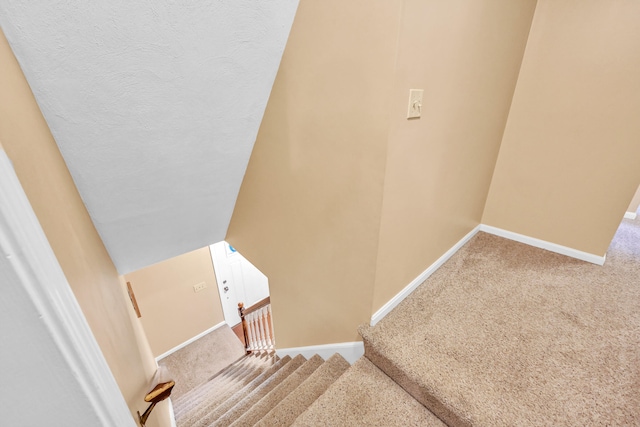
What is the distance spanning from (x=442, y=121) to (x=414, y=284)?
41.8 inches

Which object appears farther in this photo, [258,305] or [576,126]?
[258,305]

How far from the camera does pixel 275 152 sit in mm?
1784

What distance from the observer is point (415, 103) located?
1226mm

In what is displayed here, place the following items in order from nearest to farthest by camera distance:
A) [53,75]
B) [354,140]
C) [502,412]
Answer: [53,75] → [502,412] → [354,140]

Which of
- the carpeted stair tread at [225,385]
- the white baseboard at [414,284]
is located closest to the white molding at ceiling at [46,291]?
the white baseboard at [414,284]

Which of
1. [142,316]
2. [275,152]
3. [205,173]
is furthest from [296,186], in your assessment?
[142,316]

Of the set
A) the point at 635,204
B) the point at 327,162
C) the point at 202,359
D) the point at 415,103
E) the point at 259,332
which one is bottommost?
the point at 202,359

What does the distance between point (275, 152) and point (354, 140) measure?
67 cm

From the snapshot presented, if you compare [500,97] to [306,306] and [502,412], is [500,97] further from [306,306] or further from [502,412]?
[306,306]

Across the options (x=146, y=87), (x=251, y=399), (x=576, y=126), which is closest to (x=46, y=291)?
(x=146, y=87)

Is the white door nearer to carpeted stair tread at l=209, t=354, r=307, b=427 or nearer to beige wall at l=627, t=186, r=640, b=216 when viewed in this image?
carpeted stair tread at l=209, t=354, r=307, b=427

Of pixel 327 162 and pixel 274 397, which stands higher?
pixel 327 162

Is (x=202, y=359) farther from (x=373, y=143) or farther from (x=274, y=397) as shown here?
(x=373, y=143)

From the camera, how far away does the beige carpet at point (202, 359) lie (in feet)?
13.5
